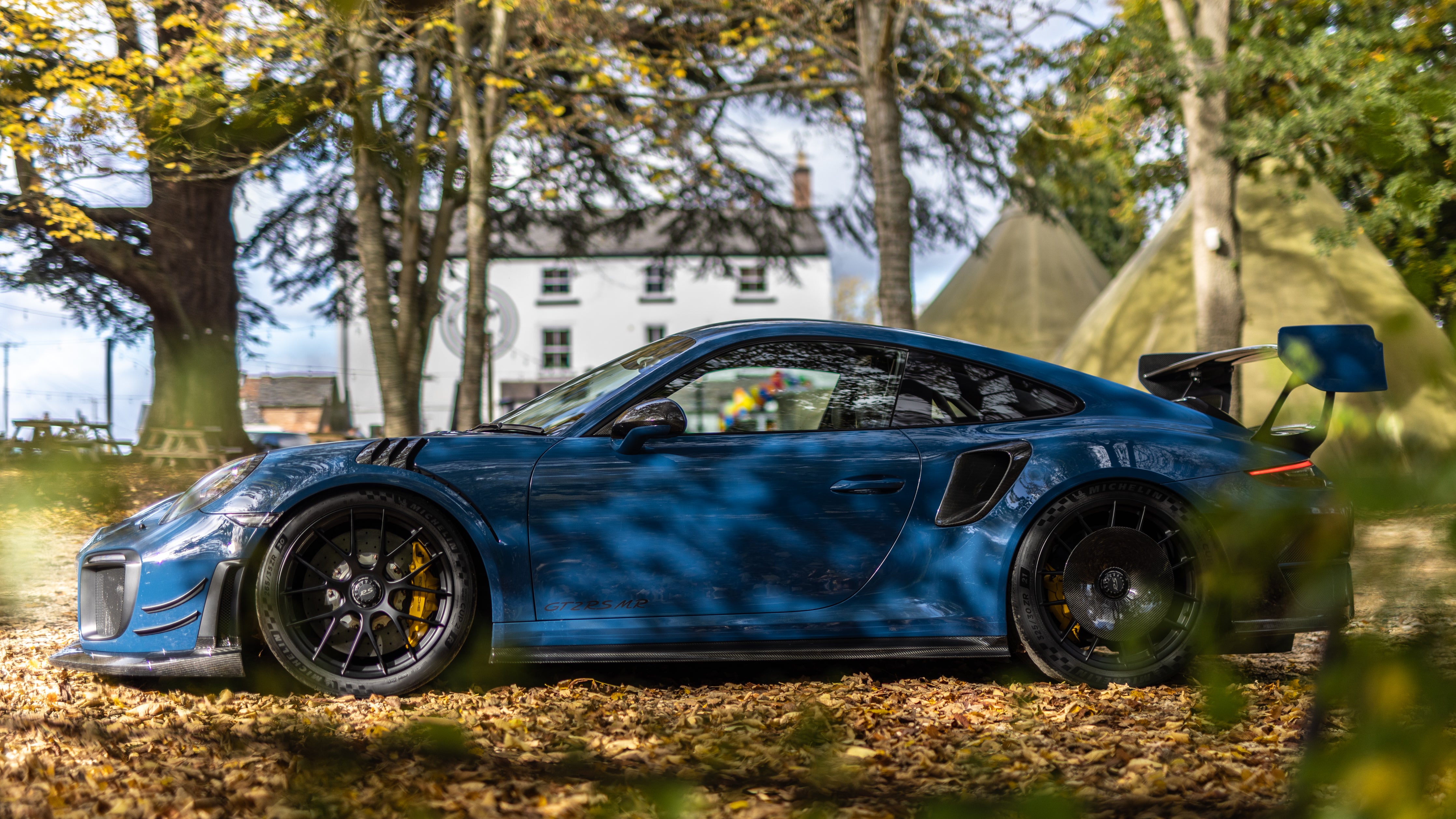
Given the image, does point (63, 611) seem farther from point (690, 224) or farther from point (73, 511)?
point (690, 224)

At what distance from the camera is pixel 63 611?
5133 mm

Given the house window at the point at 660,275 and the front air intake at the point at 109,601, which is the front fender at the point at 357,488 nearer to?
the front air intake at the point at 109,601

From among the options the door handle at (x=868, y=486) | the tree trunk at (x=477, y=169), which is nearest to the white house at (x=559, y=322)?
the tree trunk at (x=477, y=169)

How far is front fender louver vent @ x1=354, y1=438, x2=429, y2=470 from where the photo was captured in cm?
363

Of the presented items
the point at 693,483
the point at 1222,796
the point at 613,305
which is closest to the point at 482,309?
the point at 693,483

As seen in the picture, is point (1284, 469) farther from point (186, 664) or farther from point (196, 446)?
point (196, 446)

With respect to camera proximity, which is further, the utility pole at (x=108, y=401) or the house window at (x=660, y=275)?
the house window at (x=660, y=275)

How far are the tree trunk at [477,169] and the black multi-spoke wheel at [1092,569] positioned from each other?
27.4 ft

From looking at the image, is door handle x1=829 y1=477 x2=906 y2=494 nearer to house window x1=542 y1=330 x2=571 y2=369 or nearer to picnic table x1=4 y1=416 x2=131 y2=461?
picnic table x1=4 y1=416 x2=131 y2=461

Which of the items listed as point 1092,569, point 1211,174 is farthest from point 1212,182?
point 1092,569

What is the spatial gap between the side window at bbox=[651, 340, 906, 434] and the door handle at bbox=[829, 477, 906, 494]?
0.83ft

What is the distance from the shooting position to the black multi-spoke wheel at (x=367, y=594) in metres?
3.53

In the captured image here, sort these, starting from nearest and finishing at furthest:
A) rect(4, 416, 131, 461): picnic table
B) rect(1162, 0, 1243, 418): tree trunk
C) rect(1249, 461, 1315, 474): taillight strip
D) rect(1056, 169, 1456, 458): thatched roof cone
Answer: rect(4, 416, 131, 461): picnic table → rect(1249, 461, 1315, 474): taillight strip → rect(1162, 0, 1243, 418): tree trunk → rect(1056, 169, 1456, 458): thatched roof cone

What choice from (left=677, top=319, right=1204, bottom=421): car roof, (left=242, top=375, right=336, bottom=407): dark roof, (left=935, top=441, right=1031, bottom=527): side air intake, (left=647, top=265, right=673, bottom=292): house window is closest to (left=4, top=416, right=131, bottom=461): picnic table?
(left=677, top=319, right=1204, bottom=421): car roof
